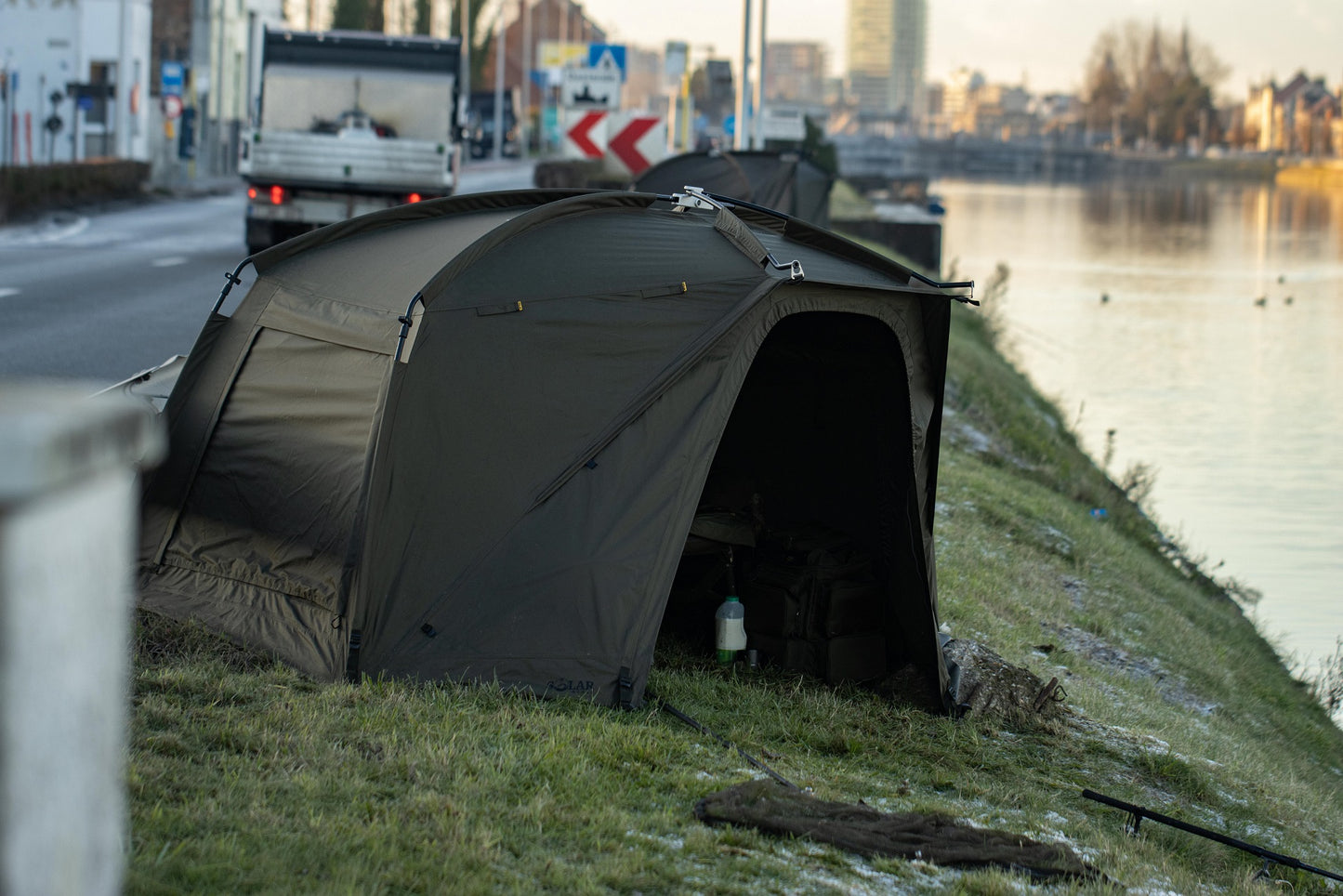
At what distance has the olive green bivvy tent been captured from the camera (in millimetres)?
5426

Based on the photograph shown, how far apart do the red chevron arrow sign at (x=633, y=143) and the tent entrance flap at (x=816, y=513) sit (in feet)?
39.7

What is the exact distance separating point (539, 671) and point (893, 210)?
3326cm

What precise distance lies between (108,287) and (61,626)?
15.0m

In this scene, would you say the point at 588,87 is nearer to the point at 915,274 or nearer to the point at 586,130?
the point at 586,130

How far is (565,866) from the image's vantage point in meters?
3.92

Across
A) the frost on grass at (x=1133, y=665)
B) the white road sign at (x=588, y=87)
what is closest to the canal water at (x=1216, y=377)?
the frost on grass at (x=1133, y=665)

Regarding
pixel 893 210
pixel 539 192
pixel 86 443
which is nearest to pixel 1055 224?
pixel 893 210

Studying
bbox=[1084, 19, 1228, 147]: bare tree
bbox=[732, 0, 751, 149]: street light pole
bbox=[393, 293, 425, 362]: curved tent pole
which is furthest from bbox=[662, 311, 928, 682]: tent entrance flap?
bbox=[1084, 19, 1228, 147]: bare tree

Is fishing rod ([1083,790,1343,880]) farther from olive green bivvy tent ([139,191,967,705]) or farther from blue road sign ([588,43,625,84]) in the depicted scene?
blue road sign ([588,43,625,84])

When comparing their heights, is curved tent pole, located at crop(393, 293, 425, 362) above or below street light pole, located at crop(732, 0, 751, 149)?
below

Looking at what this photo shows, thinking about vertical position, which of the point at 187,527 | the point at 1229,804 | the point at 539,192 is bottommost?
the point at 1229,804

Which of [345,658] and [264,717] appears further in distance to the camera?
[345,658]

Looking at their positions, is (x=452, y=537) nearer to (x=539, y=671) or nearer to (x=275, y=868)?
(x=539, y=671)

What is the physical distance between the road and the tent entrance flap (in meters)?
3.71
